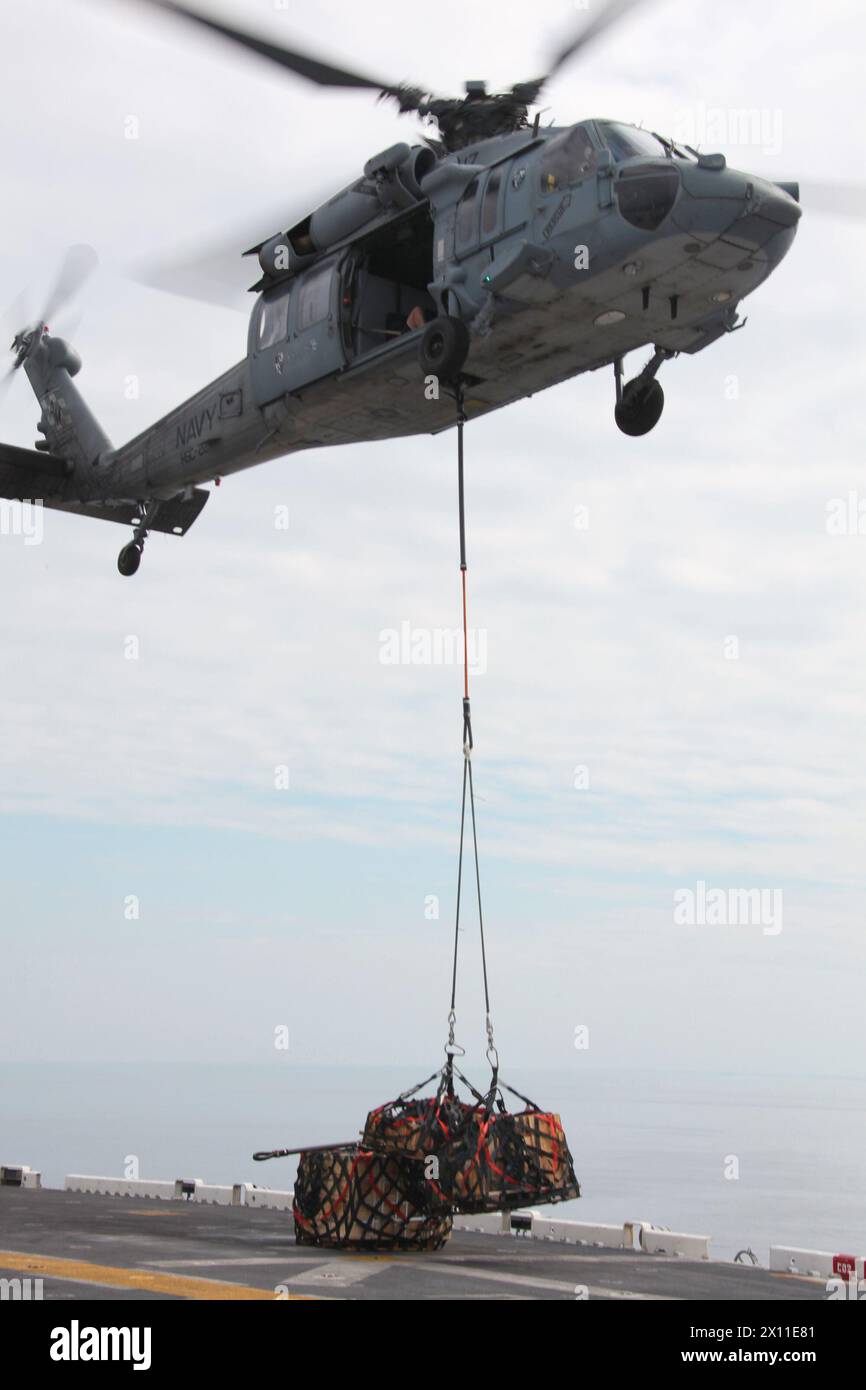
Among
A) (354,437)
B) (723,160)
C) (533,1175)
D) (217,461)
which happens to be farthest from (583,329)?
(533,1175)

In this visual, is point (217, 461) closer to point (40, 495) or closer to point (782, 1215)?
point (40, 495)

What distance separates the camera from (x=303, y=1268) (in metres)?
13.7

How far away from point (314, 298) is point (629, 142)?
4355mm

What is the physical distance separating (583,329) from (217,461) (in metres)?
6.52

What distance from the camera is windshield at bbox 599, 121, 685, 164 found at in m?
12.9

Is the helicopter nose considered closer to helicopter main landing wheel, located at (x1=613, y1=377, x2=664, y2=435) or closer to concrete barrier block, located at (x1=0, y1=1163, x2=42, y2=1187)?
helicopter main landing wheel, located at (x1=613, y1=377, x2=664, y2=435)

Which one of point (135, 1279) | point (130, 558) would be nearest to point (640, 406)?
point (130, 558)

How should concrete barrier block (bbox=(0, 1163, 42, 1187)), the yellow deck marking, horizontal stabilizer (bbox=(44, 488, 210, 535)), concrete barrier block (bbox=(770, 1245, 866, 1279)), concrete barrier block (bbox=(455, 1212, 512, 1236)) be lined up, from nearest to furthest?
the yellow deck marking, concrete barrier block (bbox=(770, 1245, 866, 1279)), concrete barrier block (bbox=(455, 1212, 512, 1236)), horizontal stabilizer (bbox=(44, 488, 210, 535)), concrete barrier block (bbox=(0, 1163, 42, 1187))

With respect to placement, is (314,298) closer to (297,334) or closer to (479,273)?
(297,334)

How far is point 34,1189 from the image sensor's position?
2416cm

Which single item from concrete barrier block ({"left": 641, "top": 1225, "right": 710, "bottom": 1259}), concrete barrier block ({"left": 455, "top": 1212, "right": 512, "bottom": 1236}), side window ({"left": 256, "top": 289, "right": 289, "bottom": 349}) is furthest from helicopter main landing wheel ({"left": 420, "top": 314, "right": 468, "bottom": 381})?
concrete barrier block ({"left": 455, "top": 1212, "right": 512, "bottom": 1236})

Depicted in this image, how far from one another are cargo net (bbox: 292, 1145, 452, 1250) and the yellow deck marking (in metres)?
2.59
